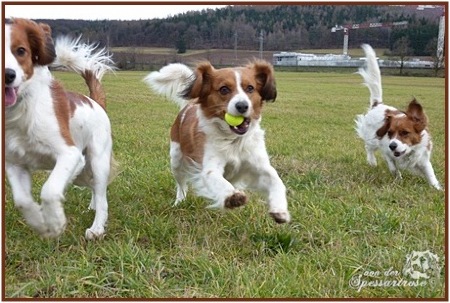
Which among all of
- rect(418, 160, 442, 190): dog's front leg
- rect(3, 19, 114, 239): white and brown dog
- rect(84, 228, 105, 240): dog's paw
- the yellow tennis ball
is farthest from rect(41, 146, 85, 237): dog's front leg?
rect(418, 160, 442, 190): dog's front leg

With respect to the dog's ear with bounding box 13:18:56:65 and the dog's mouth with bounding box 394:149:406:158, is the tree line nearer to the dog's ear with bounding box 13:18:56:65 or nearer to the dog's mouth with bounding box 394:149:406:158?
the dog's ear with bounding box 13:18:56:65

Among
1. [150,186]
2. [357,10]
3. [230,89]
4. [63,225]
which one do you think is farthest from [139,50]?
[63,225]

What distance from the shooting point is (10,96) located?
3.23 m

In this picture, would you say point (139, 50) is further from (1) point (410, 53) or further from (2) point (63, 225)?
(1) point (410, 53)

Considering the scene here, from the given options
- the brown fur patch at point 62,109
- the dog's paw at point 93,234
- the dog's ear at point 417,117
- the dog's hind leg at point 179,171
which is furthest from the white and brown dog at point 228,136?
the dog's ear at point 417,117

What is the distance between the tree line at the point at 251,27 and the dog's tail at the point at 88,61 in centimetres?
12

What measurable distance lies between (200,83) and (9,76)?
1.65 m

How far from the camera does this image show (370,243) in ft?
12.1

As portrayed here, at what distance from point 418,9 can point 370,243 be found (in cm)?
180

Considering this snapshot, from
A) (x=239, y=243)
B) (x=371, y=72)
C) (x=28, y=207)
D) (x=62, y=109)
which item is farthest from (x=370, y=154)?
(x=28, y=207)

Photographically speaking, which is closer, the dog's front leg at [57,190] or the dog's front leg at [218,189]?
the dog's front leg at [57,190]

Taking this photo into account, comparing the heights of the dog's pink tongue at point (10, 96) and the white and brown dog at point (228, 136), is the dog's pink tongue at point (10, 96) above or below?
above

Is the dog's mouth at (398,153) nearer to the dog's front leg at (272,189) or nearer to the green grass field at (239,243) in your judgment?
the green grass field at (239,243)

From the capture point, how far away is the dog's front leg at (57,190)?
3268 mm
